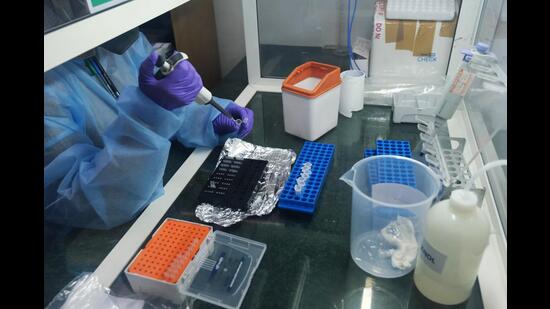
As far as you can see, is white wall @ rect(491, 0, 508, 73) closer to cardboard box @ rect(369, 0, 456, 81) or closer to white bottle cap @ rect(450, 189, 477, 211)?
cardboard box @ rect(369, 0, 456, 81)

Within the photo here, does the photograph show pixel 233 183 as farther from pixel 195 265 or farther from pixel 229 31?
pixel 229 31

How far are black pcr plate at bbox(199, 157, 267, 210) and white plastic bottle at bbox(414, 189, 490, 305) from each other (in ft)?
1.33

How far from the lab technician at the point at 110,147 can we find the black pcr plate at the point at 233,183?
13 centimetres

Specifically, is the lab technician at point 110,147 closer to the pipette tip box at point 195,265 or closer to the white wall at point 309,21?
the pipette tip box at point 195,265

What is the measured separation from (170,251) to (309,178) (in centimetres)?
37

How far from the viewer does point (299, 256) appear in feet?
2.40

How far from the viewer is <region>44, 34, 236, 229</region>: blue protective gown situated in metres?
0.79

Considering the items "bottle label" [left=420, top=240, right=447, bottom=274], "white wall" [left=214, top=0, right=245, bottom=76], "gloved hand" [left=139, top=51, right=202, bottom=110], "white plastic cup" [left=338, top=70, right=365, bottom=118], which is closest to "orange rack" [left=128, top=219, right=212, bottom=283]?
"gloved hand" [left=139, top=51, right=202, bottom=110]

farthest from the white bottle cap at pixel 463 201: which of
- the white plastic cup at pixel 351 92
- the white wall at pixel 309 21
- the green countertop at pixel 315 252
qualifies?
the white wall at pixel 309 21

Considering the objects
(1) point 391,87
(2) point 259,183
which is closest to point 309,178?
(2) point 259,183

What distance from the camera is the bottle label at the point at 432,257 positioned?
21.9 inches

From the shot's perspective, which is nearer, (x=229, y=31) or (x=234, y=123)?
(x=234, y=123)

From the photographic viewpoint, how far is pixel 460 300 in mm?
619
